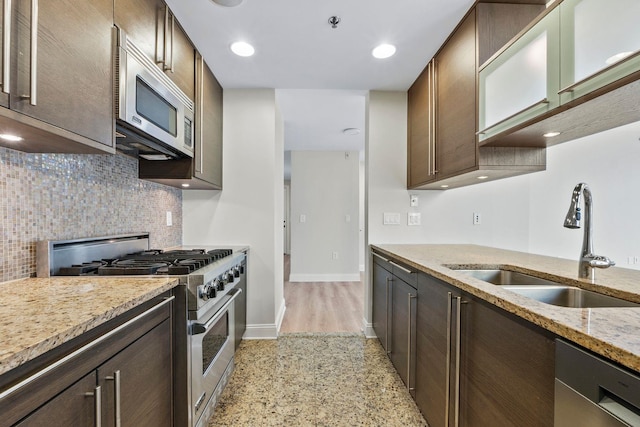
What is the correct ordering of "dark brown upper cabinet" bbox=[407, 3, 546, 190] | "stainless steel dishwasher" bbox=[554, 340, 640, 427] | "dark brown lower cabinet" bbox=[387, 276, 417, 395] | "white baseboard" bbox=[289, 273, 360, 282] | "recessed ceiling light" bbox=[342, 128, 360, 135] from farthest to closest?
"white baseboard" bbox=[289, 273, 360, 282], "recessed ceiling light" bbox=[342, 128, 360, 135], "dark brown lower cabinet" bbox=[387, 276, 417, 395], "dark brown upper cabinet" bbox=[407, 3, 546, 190], "stainless steel dishwasher" bbox=[554, 340, 640, 427]

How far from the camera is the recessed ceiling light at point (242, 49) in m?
1.93

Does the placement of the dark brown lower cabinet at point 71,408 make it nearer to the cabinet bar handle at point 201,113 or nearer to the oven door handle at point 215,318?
the oven door handle at point 215,318

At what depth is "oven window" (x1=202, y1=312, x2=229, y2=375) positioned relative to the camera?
58.7 inches

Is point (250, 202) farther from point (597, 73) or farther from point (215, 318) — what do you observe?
point (597, 73)

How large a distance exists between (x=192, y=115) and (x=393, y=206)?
5.98 ft

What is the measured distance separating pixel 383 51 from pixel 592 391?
6.75 ft

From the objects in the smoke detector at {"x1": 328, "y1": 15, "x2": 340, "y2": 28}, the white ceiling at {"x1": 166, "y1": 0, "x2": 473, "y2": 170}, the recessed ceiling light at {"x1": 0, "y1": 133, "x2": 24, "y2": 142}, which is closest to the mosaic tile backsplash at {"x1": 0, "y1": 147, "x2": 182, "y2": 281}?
the recessed ceiling light at {"x1": 0, "y1": 133, "x2": 24, "y2": 142}

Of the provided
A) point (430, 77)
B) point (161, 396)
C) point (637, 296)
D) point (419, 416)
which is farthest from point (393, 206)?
point (161, 396)

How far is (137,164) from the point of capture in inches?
75.8

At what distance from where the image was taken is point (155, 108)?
A: 4.71 ft

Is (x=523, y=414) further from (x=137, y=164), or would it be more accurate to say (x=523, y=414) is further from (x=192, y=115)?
(x=137, y=164)

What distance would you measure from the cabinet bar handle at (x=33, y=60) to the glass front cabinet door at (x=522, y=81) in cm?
176

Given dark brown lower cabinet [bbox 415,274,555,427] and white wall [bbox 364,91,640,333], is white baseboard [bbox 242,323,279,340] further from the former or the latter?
dark brown lower cabinet [bbox 415,274,555,427]

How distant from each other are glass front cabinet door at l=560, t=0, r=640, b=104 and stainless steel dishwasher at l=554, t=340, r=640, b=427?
86 centimetres
